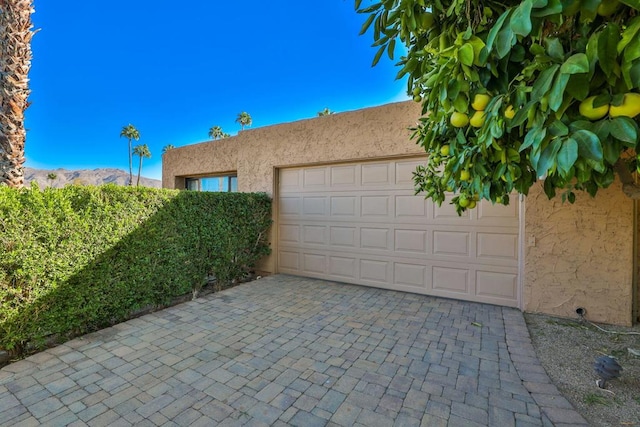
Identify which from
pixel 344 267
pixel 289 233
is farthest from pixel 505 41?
pixel 289 233

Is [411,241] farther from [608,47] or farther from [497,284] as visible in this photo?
[608,47]

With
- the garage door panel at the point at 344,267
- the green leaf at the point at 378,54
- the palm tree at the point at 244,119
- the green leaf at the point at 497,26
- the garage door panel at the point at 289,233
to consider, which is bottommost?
the garage door panel at the point at 344,267

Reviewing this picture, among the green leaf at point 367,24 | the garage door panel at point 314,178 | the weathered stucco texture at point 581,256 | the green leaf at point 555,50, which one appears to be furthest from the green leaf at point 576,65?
the garage door panel at point 314,178

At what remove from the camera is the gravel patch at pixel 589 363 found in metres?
2.16

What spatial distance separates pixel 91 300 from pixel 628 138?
4978 mm

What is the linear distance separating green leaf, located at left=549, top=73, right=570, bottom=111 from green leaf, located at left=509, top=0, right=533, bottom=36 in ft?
0.66

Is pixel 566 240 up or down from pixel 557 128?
down

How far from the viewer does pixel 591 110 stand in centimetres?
95

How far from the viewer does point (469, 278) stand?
476cm

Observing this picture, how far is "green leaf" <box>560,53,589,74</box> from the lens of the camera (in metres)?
0.85

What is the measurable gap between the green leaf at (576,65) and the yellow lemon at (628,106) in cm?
21

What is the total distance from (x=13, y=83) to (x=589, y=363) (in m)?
7.70

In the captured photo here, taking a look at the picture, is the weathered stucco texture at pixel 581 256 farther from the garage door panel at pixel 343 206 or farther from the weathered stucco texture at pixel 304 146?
the garage door panel at pixel 343 206

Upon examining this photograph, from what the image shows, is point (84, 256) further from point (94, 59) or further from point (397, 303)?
point (94, 59)
